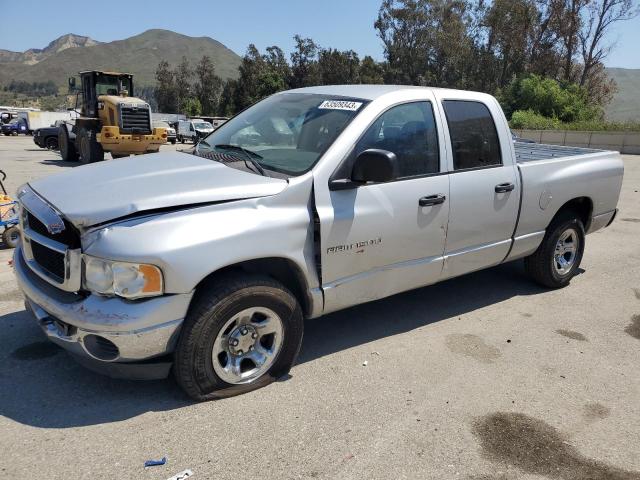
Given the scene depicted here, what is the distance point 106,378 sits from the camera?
3516mm

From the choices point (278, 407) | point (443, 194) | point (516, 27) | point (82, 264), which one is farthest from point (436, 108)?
point (516, 27)

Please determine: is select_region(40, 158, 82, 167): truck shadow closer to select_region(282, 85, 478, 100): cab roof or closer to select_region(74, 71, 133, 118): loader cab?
select_region(74, 71, 133, 118): loader cab

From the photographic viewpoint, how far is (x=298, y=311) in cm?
349

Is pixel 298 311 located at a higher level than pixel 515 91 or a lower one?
lower

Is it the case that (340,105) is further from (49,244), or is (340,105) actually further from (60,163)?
(60,163)

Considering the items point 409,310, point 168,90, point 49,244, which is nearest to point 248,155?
point 49,244

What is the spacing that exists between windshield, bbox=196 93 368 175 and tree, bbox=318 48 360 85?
60.4 m

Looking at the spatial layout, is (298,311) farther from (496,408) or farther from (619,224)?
(619,224)

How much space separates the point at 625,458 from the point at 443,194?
2.05 metres

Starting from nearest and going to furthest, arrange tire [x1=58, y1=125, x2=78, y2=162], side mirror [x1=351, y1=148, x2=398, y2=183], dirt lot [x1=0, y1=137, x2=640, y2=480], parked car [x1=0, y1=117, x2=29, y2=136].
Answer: dirt lot [x1=0, y1=137, x2=640, y2=480], side mirror [x1=351, y1=148, x2=398, y2=183], tire [x1=58, y1=125, x2=78, y2=162], parked car [x1=0, y1=117, x2=29, y2=136]

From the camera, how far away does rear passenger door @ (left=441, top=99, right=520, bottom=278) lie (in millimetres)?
4254

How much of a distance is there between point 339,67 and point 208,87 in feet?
72.0

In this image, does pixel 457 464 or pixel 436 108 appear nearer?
pixel 457 464

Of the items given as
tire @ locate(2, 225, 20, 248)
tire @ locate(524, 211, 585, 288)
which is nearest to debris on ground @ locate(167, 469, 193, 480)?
tire @ locate(524, 211, 585, 288)
